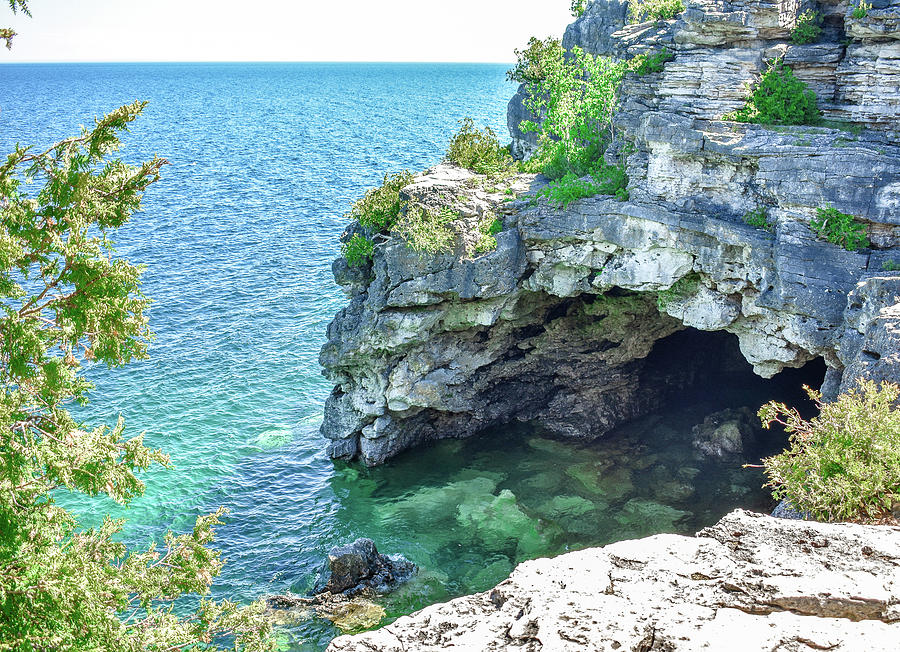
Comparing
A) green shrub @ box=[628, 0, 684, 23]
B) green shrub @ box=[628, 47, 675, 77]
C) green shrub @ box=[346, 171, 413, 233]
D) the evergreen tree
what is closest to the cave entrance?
green shrub @ box=[628, 47, 675, 77]

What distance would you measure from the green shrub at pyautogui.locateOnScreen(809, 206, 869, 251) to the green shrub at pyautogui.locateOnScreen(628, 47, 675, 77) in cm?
690

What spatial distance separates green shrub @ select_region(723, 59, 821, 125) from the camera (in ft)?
66.5

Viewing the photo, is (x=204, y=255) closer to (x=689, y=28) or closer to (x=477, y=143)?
(x=477, y=143)

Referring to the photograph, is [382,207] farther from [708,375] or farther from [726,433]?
[708,375]

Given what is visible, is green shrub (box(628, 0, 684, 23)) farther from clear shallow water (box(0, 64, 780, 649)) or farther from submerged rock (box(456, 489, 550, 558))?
submerged rock (box(456, 489, 550, 558))

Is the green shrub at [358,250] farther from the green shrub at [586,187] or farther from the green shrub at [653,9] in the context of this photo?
the green shrub at [653,9]

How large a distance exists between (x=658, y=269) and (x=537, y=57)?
38.3 feet

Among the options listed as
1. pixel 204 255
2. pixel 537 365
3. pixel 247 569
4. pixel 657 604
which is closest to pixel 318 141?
pixel 204 255

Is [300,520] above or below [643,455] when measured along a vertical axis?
below

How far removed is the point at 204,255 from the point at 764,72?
125 feet

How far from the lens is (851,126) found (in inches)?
782

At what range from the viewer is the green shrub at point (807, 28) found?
20.5 meters

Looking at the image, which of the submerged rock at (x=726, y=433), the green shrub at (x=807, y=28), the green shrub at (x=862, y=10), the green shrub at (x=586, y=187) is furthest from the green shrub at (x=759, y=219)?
the submerged rock at (x=726, y=433)

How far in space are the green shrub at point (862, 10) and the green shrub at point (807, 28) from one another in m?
1.45
